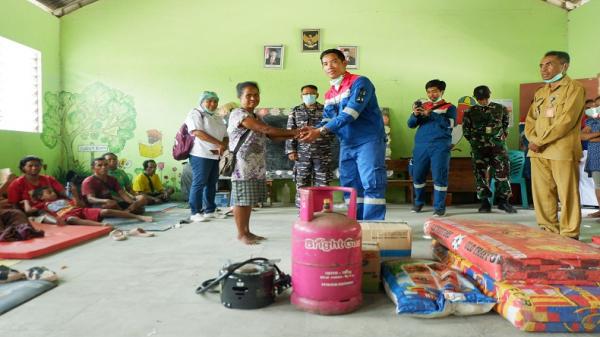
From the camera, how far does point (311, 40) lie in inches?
275

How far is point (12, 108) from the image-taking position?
5.97 m

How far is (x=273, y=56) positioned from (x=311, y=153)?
9.81 feet

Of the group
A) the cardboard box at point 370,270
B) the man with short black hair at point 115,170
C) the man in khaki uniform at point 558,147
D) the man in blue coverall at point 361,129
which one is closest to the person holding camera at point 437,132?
the man in khaki uniform at point 558,147

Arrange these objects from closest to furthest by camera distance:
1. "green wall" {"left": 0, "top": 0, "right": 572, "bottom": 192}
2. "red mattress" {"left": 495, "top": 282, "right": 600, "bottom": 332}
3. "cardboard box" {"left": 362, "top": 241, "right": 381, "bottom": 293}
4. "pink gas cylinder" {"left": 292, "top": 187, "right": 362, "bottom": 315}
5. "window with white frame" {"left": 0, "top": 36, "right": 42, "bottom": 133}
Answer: "red mattress" {"left": 495, "top": 282, "right": 600, "bottom": 332} < "pink gas cylinder" {"left": 292, "top": 187, "right": 362, "bottom": 315} < "cardboard box" {"left": 362, "top": 241, "right": 381, "bottom": 293} < "window with white frame" {"left": 0, "top": 36, "right": 42, "bottom": 133} < "green wall" {"left": 0, "top": 0, "right": 572, "bottom": 192}

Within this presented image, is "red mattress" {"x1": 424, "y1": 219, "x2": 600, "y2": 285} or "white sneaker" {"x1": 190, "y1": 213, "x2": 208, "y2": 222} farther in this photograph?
"white sneaker" {"x1": 190, "y1": 213, "x2": 208, "y2": 222}

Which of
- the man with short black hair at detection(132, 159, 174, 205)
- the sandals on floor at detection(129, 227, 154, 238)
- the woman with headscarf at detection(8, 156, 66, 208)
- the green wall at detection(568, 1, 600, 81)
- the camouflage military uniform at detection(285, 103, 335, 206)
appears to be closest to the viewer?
the sandals on floor at detection(129, 227, 154, 238)

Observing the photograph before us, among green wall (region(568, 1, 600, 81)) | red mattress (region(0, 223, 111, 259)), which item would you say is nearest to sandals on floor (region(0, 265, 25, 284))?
red mattress (region(0, 223, 111, 259))

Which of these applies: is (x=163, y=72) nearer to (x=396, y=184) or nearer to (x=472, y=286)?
(x=396, y=184)

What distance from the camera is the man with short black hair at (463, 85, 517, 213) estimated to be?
17.2 ft

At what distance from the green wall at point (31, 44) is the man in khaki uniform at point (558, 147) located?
6586 mm

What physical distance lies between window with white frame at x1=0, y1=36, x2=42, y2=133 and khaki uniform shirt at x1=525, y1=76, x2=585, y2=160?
6677 millimetres

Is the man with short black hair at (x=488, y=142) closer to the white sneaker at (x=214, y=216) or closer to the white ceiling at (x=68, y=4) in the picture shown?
the white ceiling at (x=68, y=4)

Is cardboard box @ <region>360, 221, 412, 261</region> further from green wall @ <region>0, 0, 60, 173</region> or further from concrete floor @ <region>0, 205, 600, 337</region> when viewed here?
green wall @ <region>0, 0, 60, 173</region>

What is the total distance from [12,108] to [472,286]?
6.68 meters
